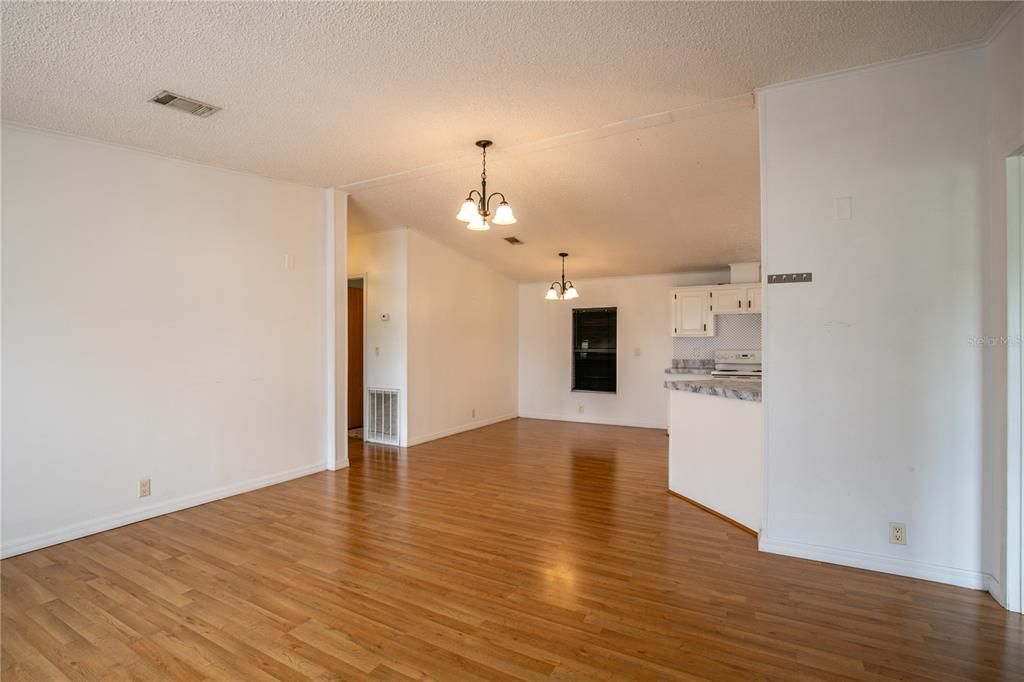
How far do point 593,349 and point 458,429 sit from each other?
2739 millimetres

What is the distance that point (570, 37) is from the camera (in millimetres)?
2479

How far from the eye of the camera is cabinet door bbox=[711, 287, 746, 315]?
664cm

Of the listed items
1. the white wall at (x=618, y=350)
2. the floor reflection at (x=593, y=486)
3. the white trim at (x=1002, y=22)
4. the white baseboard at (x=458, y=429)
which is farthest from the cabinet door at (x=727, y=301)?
the white trim at (x=1002, y=22)

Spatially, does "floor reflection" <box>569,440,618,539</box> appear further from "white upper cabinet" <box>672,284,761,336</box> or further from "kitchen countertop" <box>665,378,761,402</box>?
"white upper cabinet" <box>672,284,761,336</box>

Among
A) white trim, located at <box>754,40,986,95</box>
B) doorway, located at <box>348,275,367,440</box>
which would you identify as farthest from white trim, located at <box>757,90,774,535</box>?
doorway, located at <box>348,275,367,440</box>

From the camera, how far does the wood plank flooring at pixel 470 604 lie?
1.96 metres

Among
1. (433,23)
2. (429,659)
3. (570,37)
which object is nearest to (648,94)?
(570,37)

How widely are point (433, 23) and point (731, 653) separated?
3.18m

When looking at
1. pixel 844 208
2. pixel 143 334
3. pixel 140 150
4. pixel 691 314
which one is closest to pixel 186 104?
pixel 140 150

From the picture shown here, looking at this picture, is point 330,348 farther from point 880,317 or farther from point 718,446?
point 880,317

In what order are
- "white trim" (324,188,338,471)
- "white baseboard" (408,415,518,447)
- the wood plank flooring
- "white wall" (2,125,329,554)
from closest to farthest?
the wood plank flooring
"white wall" (2,125,329,554)
"white trim" (324,188,338,471)
"white baseboard" (408,415,518,447)

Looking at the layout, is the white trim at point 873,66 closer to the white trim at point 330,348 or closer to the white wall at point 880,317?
the white wall at point 880,317

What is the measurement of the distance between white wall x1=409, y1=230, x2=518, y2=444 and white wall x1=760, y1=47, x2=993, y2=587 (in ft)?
14.5

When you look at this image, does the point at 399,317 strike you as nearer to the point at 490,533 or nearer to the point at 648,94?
the point at 490,533
